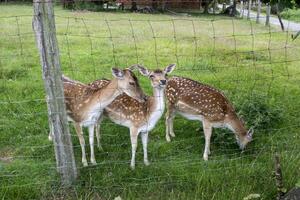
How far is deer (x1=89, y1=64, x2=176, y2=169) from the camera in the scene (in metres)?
6.05

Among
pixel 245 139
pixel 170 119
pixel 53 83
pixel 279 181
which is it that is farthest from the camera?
pixel 170 119

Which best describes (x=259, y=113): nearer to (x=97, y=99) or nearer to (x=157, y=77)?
(x=157, y=77)

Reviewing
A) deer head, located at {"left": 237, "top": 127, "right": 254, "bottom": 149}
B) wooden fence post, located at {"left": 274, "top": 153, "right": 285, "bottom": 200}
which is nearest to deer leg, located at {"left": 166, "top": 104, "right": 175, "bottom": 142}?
deer head, located at {"left": 237, "top": 127, "right": 254, "bottom": 149}

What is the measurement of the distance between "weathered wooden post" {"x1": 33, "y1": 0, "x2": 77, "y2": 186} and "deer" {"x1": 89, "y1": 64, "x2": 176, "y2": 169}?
1007 mm

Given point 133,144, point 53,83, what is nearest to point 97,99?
point 133,144

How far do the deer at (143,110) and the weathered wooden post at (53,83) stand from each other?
1.01 metres

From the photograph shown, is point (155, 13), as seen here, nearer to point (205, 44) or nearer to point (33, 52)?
point (205, 44)

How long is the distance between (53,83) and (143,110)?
1.55 metres

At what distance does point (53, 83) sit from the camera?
16.0 feet

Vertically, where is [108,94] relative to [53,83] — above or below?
below

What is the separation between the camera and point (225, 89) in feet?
29.8

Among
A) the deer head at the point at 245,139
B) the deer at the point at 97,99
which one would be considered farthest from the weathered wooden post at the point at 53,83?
the deer head at the point at 245,139

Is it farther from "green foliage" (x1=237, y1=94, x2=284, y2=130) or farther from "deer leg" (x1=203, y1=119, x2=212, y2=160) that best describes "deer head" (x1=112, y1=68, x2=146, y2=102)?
"green foliage" (x1=237, y1=94, x2=284, y2=130)

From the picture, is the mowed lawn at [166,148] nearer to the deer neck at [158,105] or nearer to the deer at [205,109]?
the deer at [205,109]
